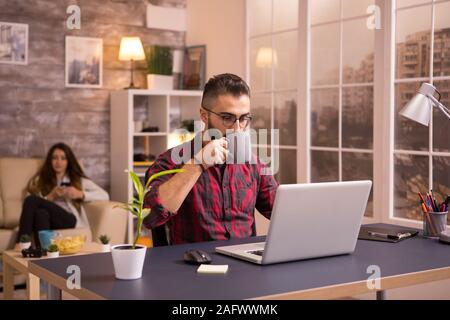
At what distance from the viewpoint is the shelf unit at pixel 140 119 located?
18.7 feet

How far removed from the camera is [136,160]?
5.86m

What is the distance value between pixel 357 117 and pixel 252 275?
287cm

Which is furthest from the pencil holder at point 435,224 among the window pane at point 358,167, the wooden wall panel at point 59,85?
the wooden wall panel at point 59,85

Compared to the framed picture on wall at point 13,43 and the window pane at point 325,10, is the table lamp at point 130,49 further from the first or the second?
the window pane at point 325,10

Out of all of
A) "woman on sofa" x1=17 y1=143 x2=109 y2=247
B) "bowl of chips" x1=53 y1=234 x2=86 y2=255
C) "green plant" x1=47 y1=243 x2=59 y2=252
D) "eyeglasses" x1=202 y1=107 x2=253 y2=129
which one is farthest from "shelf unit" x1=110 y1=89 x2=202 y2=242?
"eyeglasses" x1=202 y1=107 x2=253 y2=129

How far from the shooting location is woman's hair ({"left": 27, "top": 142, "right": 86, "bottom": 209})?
5.21 m

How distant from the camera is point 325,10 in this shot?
15.7 ft

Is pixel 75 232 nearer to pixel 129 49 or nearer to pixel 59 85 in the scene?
pixel 59 85

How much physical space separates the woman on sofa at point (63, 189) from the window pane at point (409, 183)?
231cm

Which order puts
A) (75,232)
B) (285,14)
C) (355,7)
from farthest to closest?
1. (285,14)
2. (75,232)
3. (355,7)

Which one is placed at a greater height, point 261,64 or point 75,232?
point 261,64

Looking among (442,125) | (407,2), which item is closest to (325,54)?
(407,2)

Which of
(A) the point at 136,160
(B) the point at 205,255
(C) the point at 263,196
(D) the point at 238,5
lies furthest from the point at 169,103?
(B) the point at 205,255
